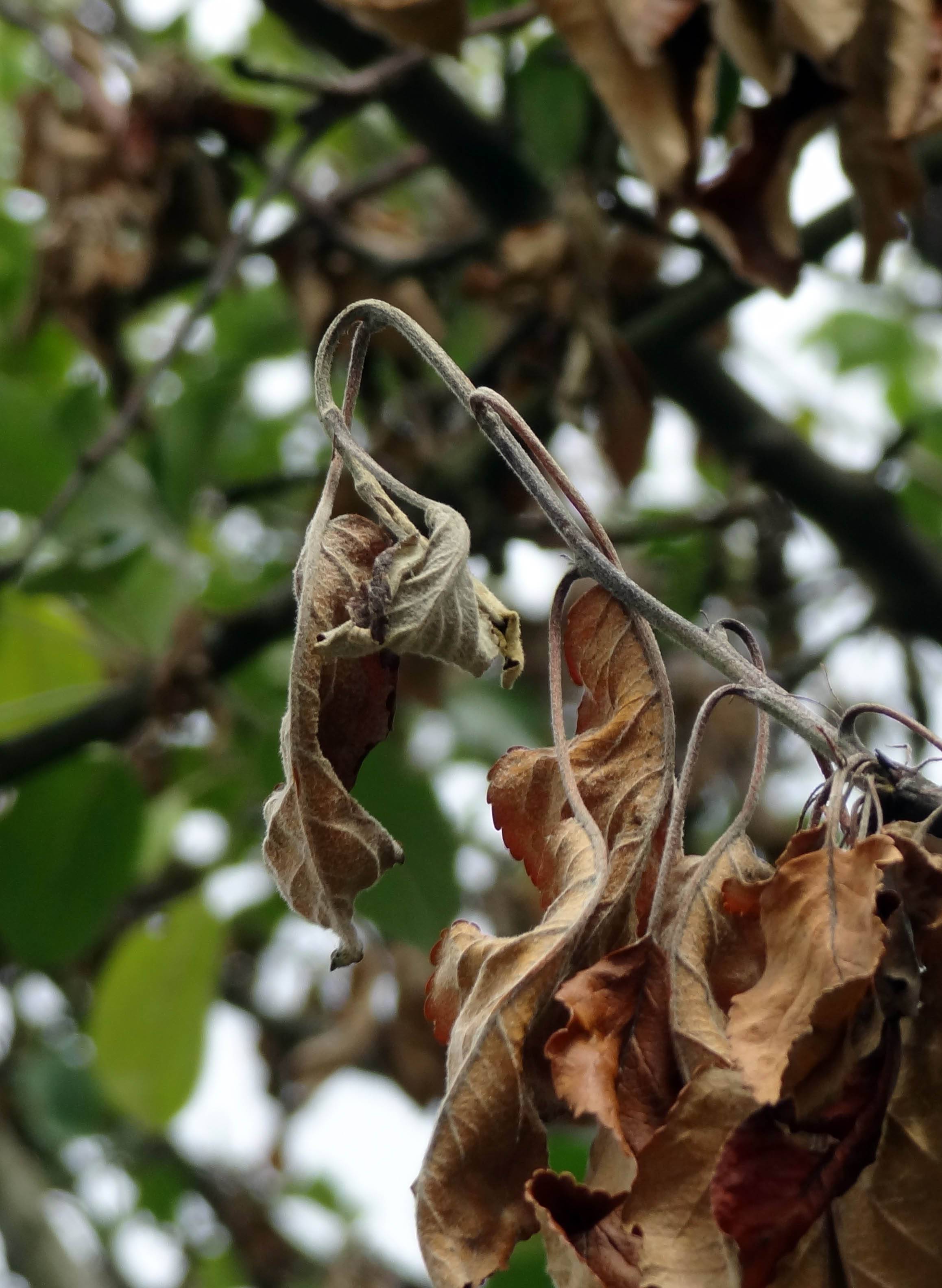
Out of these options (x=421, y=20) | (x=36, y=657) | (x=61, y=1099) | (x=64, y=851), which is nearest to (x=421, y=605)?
(x=421, y=20)

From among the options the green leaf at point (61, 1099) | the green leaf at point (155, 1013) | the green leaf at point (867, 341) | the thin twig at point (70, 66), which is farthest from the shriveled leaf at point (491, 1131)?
the green leaf at point (61, 1099)

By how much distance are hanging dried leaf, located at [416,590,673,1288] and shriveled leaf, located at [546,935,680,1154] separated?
16 millimetres

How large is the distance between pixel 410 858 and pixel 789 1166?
0.88 m

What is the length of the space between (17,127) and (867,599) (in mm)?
1213

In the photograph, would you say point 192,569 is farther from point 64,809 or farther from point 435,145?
point 435,145

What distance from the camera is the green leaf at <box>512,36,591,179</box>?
132cm

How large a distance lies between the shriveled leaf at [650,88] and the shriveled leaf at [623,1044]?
562mm

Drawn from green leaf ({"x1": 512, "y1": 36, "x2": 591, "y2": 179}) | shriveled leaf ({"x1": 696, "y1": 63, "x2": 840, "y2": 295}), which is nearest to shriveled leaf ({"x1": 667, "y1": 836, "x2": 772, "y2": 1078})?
shriveled leaf ({"x1": 696, "y1": 63, "x2": 840, "y2": 295})

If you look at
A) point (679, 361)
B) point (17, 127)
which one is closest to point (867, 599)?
point (679, 361)

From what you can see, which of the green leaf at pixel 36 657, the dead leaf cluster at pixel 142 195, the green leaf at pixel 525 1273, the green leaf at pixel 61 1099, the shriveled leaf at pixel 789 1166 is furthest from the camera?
the green leaf at pixel 61 1099

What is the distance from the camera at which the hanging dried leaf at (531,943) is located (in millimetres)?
485

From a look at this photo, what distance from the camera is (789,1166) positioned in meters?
0.45

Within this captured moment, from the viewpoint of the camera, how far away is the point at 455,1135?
0.48 m

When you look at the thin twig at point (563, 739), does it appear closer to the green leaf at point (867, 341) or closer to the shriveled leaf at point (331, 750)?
the shriveled leaf at point (331, 750)
